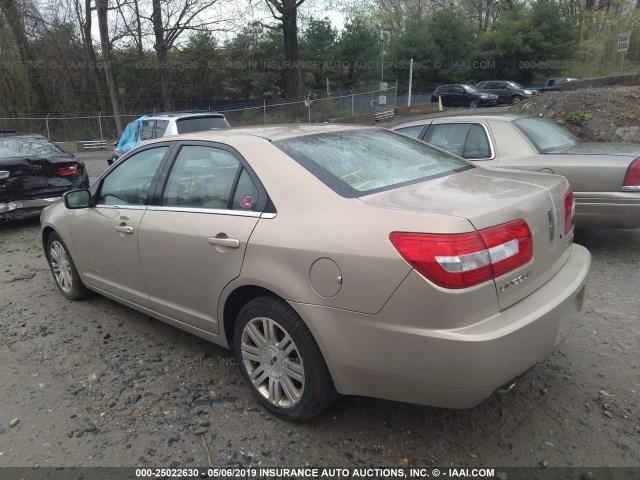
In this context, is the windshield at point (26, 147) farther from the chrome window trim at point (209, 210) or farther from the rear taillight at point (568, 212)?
the rear taillight at point (568, 212)

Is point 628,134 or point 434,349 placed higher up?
point 434,349

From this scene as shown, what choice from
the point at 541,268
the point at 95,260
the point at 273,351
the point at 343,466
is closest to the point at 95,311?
the point at 95,260

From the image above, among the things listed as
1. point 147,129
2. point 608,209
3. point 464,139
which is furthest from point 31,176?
point 608,209

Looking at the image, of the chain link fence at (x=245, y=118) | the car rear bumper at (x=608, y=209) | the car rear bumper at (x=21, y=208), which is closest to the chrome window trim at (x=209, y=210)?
the car rear bumper at (x=608, y=209)

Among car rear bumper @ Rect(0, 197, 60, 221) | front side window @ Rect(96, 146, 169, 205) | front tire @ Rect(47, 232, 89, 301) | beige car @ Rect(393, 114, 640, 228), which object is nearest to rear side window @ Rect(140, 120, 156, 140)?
car rear bumper @ Rect(0, 197, 60, 221)

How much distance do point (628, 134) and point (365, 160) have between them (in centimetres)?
911

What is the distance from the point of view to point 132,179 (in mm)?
3695

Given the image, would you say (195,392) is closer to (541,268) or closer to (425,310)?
(425,310)

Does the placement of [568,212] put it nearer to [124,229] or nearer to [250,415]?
[250,415]

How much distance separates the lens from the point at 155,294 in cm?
338

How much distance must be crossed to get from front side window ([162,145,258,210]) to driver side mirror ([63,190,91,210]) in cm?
107

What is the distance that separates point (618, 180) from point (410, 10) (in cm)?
Answer: 5352

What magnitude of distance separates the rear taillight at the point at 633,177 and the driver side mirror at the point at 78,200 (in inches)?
197

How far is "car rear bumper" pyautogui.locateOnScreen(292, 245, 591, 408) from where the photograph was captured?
2.05 meters
